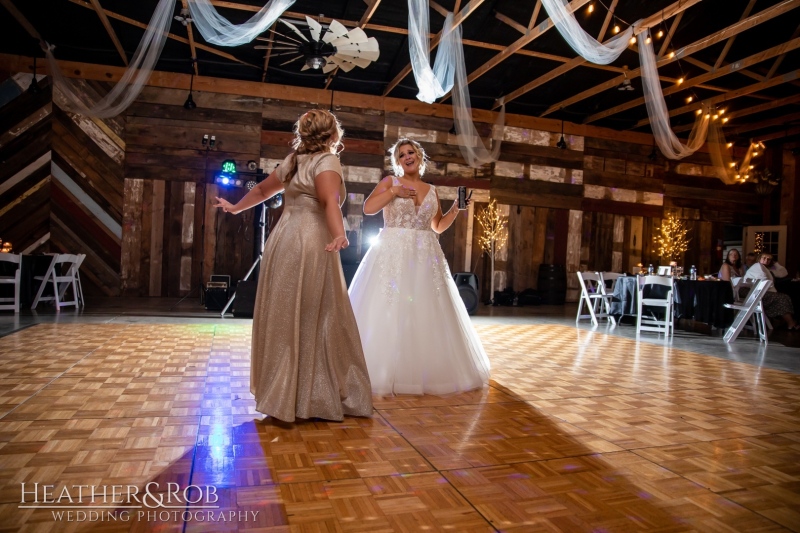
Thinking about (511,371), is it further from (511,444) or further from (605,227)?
(605,227)

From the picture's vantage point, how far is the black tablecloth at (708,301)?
22.1 ft

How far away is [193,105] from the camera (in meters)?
9.22

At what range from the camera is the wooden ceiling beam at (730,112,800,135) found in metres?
10.9

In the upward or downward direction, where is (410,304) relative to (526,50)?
downward

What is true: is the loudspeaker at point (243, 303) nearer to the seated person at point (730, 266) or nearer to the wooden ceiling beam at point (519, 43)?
the wooden ceiling beam at point (519, 43)

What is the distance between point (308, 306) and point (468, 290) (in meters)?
5.90

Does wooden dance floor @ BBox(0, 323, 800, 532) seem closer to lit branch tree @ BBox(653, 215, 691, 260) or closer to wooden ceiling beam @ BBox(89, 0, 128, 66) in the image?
wooden ceiling beam @ BBox(89, 0, 128, 66)

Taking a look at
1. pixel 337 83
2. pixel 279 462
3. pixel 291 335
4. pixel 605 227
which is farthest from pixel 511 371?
pixel 605 227

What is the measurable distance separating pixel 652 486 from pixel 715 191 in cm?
1295

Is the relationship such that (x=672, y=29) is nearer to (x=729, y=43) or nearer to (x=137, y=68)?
(x=729, y=43)

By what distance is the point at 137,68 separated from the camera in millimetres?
6566

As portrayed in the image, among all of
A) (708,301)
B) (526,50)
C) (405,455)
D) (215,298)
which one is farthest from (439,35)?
(405,455)

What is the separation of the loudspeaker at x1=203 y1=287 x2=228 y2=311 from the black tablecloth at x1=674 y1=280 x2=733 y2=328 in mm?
6149

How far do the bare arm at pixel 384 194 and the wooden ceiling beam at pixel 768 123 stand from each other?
11275 mm
